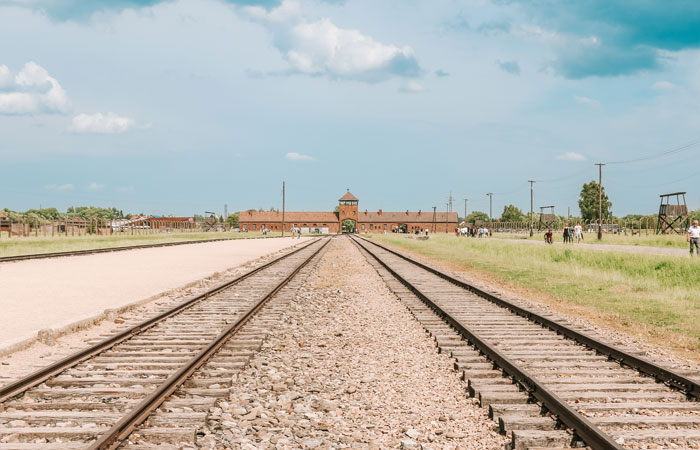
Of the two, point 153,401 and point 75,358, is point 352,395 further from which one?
point 75,358

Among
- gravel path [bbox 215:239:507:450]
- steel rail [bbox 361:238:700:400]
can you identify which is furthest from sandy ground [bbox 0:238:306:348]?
steel rail [bbox 361:238:700:400]

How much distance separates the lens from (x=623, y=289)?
1441cm

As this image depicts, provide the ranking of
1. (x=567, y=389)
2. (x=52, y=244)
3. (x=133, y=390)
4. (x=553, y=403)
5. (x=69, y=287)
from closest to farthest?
(x=553, y=403) < (x=133, y=390) < (x=567, y=389) < (x=69, y=287) < (x=52, y=244)

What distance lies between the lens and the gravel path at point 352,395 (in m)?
4.46

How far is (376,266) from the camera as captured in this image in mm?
22422

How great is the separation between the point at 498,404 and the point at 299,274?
13.5 m

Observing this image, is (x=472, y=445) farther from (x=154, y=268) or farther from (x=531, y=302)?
(x=154, y=268)

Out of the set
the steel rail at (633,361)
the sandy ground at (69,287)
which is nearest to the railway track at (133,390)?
the sandy ground at (69,287)

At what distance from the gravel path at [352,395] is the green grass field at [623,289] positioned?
4.25 m

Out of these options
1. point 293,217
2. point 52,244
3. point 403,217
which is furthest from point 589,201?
point 52,244

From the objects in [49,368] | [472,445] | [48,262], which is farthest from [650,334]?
[48,262]

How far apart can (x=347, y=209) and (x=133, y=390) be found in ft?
479

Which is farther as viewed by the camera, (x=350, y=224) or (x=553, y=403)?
(x=350, y=224)

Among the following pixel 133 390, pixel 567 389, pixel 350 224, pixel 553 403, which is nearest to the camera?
pixel 553 403
